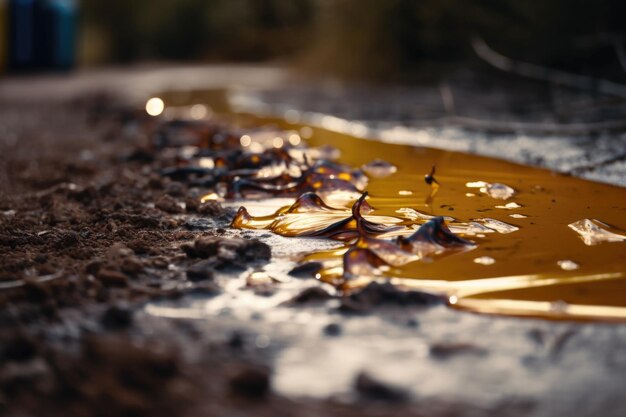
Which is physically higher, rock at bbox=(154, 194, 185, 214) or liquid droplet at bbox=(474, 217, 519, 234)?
liquid droplet at bbox=(474, 217, 519, 234)

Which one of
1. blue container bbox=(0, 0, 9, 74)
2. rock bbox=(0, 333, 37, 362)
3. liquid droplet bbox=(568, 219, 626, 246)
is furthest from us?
blue container bbox=(0, 0, 9, 74)

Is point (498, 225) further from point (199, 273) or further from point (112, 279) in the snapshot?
point (112, 279)

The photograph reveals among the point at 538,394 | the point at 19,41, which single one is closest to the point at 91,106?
the point at 538,394

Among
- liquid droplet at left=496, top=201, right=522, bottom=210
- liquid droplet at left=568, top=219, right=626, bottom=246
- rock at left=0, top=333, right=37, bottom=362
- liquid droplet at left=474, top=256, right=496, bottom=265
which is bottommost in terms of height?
rock at left=0, top=333, right=37, bottom=362

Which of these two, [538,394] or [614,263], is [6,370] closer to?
[538,394]

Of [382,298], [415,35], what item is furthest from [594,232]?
[415,35]

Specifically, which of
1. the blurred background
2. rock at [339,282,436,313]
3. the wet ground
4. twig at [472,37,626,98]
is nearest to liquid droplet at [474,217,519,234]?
the wet ground

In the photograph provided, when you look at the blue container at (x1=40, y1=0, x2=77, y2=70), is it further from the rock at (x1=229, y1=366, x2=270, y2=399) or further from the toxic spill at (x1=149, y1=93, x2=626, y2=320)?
→ the rock at (x1=229, y1=366, x2=270, y2=399)
